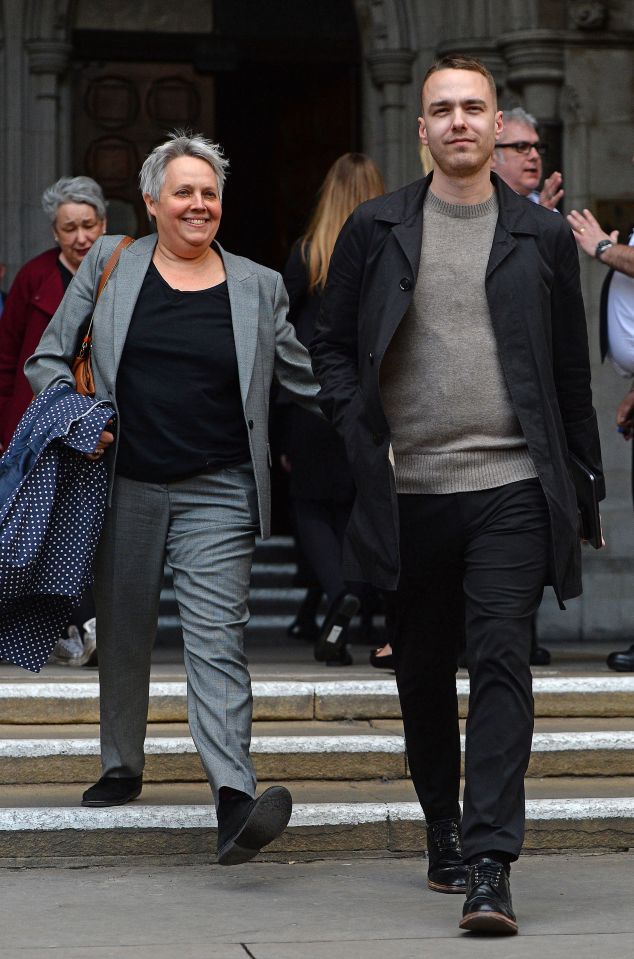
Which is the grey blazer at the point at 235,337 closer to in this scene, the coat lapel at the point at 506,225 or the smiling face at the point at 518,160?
the coat lapel at the point at 506,225

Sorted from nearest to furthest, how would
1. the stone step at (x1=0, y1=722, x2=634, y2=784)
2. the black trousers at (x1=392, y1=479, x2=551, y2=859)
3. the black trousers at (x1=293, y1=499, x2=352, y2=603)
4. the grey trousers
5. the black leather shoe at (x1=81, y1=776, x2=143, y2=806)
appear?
1. the black trousers at (x1=392, y1=479, x2=551, y2=859)
2. the grey trousers
3. the black leather shoe at (x1=81, y1=776, x2=143, y2=806)
4. the stone step at (x1=0, y1=722, x2=634, y2=784)
5. the black trousers at (x1=293, y1=499, x2=352, y2=603)

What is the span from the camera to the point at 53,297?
280 inches

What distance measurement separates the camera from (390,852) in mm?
5445

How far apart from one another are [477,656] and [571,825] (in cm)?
133

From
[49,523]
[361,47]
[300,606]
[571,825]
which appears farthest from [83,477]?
[361,47]

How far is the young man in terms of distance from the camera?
4.45 metres

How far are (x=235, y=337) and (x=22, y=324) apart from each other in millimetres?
2308

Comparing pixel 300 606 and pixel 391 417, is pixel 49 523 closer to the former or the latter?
pixel 391 417

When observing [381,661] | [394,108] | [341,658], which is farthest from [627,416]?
[394,108]

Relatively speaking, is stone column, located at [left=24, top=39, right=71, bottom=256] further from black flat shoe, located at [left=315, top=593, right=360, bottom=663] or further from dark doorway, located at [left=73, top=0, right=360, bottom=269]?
black flat shoe, located at [left=315, top=593, right=360, bottom=663]

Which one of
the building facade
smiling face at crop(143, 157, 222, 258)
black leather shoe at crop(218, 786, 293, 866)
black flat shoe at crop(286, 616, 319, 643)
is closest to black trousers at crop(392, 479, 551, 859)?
black leather shoe at crop(218, 786, 293, 866)

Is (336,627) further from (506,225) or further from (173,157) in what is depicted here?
(506,225)

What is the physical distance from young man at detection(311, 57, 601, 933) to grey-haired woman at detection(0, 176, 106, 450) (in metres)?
2.52

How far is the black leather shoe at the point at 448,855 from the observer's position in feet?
15.7
